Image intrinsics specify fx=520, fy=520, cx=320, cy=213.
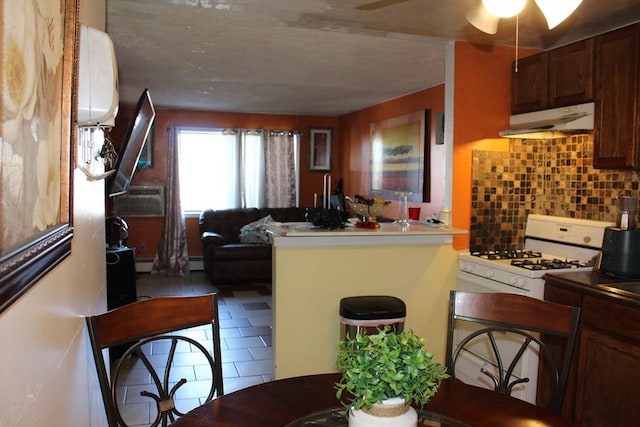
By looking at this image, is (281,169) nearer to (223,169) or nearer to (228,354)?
(223,169)

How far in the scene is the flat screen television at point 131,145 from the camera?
291 centimetres

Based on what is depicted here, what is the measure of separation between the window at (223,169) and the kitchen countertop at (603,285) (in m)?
5.51

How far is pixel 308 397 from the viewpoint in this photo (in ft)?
4.91

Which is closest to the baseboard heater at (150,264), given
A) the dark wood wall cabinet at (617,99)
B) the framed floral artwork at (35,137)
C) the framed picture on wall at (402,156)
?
the framed picture on wall at (402,156)

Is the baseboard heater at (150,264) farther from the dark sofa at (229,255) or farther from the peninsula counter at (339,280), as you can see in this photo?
the peninsula counter at (339,280)

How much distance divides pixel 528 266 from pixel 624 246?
48 cm

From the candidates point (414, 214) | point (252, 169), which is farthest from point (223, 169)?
point (414, 214)

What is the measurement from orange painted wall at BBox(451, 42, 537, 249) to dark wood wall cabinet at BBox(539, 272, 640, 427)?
866 millimetres

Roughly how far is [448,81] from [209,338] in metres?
2.85

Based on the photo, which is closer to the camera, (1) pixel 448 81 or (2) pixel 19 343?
(2) pixel 19 343

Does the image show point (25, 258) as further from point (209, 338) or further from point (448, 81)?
point (209, 338)

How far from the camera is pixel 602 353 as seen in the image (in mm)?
2443

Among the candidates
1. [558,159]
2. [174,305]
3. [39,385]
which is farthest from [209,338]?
[39,385]

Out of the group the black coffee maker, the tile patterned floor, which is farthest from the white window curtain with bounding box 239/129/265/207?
the black coffee maker
